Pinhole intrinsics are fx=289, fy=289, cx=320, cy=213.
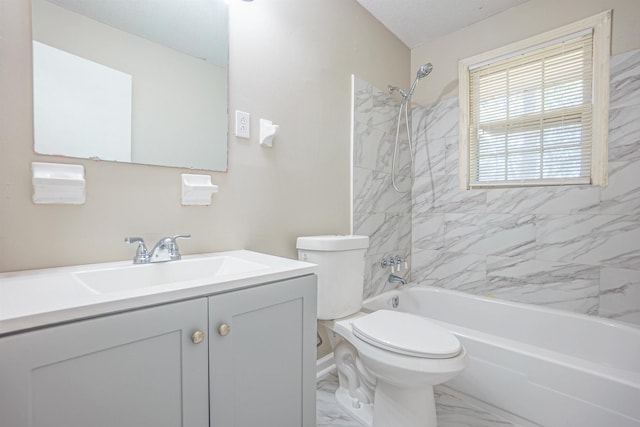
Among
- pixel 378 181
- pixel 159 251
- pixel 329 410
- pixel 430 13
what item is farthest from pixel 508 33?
pixel 329 410

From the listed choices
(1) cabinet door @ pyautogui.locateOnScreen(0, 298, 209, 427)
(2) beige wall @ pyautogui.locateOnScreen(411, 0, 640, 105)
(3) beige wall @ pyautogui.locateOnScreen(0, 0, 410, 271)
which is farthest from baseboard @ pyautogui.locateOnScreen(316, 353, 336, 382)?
(2) beige wall @ pyautogui.locateOnScreen(411, 0, 640, 105)

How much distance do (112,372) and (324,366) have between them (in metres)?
1.39

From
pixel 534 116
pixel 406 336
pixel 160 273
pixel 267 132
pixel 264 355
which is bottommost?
pixel 406 336

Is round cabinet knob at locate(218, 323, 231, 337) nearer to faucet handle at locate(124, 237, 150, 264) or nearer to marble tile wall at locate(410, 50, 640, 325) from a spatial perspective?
faucet handle at locate(124, 237, 150, 264)

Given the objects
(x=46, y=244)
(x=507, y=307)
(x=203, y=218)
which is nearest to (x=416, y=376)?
(x=203, y=218)

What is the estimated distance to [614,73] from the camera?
1.67 metres

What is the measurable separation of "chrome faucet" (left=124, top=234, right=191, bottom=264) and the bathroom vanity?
0.05 meters

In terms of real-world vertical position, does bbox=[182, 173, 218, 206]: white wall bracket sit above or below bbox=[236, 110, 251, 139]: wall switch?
below

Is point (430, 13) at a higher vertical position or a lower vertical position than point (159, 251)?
higher

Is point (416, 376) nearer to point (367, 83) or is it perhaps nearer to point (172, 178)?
point (172, 178)

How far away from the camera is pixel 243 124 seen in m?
1.35

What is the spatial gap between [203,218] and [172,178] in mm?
203

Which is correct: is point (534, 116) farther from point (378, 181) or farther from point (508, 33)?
point (378, 181)

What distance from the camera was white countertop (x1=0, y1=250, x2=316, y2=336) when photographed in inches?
21.0
